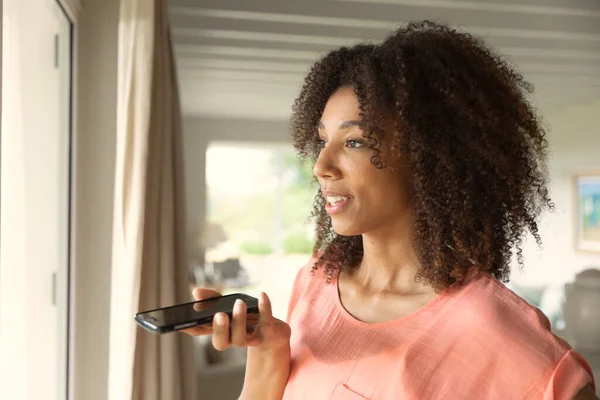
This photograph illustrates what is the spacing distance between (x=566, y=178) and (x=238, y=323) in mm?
2838

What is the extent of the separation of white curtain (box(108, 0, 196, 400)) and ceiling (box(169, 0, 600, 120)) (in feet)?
2.78

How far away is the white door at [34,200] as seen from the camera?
1168mm

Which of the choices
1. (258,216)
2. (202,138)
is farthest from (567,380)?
(258,216)

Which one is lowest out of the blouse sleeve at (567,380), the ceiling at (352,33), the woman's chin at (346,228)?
the blouse sleeve at (567,380)

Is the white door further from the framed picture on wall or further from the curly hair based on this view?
the framed picture on wall

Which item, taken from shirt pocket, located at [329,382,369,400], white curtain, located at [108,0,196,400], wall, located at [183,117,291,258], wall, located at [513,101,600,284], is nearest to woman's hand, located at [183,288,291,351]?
shirt pocket, located at [329,382,369,400]

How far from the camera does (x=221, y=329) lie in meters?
0.83

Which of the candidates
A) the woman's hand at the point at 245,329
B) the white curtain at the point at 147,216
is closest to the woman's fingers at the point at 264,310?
the woman's hand at the point at 245,329

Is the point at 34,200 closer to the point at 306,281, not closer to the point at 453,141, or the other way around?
the point at 306,281

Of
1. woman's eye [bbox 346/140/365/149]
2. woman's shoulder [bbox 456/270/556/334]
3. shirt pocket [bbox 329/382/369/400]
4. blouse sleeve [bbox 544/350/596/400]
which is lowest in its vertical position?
shirt pocket [bbox 329/382/369/400]

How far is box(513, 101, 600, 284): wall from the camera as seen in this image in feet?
10.3

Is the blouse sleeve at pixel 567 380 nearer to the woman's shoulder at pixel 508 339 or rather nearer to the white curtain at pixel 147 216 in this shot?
the woman's shoulder at pixel 508 339

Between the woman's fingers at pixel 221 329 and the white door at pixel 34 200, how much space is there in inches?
21.1

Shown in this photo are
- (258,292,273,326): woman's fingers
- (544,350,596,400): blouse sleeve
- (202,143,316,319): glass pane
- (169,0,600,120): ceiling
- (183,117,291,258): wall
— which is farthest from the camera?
(202,143,316,319): glass pane
